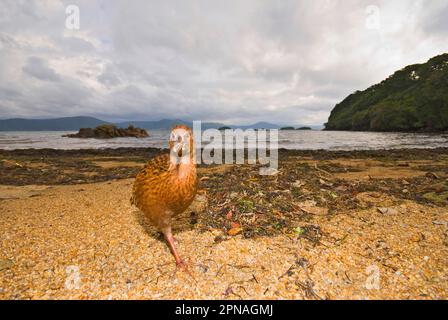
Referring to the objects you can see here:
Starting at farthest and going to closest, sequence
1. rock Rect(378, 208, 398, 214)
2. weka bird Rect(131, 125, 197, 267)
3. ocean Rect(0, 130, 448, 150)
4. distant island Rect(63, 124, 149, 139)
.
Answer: distant island Rect(63, 124, 149, 139)
ocean Rect(0, 130, 448, 150)
rock Rect(378, 208, 398, 214)
weka bird Rect(131, 125, 197, 267)

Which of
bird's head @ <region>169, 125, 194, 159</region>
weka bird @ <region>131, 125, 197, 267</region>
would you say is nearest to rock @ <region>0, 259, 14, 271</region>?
weka bird @ <region>131, 125, 197, 267</region>

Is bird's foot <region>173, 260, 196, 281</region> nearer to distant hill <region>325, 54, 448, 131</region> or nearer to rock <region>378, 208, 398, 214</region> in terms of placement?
rock <region>378, 208, 398, 214</region>

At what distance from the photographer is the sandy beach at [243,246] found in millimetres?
2996

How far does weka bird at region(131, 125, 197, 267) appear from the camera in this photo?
3.13 m

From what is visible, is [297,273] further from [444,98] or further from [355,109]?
[355,109]

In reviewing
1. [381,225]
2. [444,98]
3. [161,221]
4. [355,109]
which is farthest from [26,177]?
[355,109]

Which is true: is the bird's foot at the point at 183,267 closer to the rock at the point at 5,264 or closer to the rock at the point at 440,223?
the rock at the point at 5,264

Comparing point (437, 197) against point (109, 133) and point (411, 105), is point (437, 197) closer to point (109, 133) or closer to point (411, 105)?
point (109, 133)

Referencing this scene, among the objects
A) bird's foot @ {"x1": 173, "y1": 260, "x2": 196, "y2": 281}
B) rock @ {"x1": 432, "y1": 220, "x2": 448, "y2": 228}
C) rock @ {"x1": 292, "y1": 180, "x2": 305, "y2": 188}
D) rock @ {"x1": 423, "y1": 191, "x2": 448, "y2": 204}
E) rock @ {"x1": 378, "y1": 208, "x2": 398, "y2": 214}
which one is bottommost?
bird's foot @ {"x1": 173, "y1": 260, "x2": 196, "y2": 281}

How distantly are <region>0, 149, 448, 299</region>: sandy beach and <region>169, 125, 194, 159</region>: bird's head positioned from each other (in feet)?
5.48

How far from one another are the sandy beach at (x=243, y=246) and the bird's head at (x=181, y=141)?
167 cm

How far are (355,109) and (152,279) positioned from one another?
124 meters

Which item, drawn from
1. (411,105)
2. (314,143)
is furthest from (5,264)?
(411,105)

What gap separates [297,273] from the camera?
324cm
